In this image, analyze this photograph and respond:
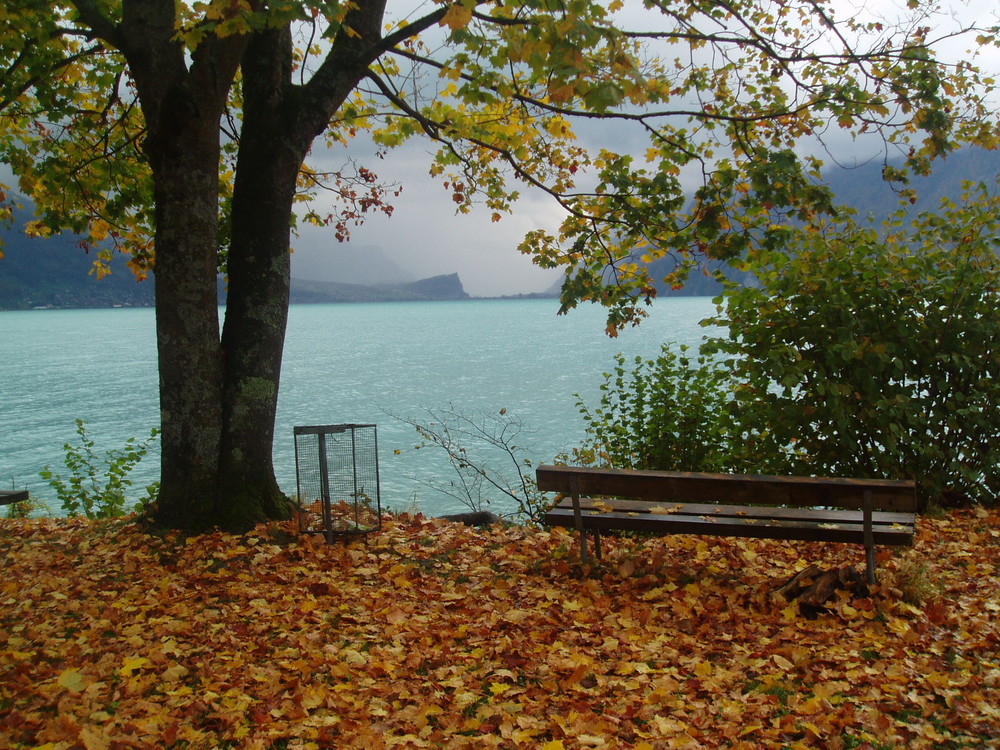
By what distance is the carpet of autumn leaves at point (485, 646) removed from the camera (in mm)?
3277

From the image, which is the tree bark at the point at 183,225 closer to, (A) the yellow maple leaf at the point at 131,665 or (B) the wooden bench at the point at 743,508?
(A) the yellow maple leaf at the point at 131,665

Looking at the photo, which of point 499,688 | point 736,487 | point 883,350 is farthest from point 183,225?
point 883,350

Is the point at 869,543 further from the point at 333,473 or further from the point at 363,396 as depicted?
the point at 363,396

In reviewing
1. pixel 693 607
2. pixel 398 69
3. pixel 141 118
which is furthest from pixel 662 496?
pixel 141 118

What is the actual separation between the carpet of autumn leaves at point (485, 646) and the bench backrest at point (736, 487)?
19.8 inches

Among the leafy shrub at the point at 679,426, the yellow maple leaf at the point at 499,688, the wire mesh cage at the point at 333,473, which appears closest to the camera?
the yellow maple leaf at the point at 499,688

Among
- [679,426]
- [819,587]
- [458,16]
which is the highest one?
[458,16]

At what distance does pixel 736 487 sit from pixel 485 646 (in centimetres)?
193

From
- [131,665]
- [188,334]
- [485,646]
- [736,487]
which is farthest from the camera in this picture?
[188,334]

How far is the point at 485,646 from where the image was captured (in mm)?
4246

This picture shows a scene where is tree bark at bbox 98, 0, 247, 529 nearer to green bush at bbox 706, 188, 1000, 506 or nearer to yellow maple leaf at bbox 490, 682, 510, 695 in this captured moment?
yellow maple leaf at bbox 490, 682, 510, 695

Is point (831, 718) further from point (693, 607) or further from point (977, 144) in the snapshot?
point (977, 144)

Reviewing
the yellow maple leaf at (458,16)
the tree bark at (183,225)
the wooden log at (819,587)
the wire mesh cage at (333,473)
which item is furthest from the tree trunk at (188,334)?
the wooden log at (819,587)

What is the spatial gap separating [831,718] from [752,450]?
4359 millimetres
